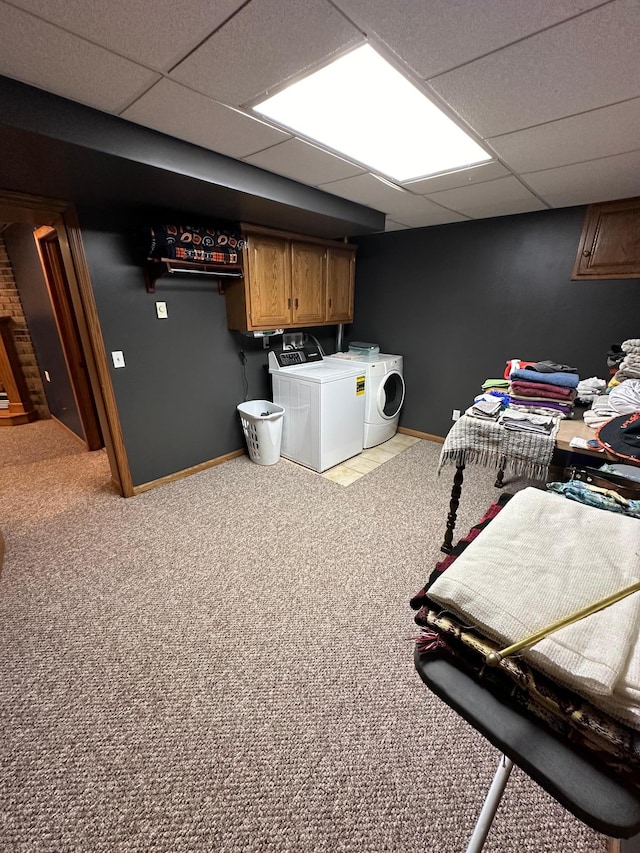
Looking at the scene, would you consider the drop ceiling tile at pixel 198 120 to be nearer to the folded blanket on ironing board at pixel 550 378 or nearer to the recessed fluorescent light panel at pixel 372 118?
the recessed fluorescent light panel at pixel 372 118

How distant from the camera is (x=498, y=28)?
98 cm

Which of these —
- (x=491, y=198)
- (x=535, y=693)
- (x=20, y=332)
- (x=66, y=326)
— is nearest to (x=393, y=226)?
(x=491, y=198)

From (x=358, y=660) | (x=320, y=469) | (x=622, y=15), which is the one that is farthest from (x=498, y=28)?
(x=320, y=469)

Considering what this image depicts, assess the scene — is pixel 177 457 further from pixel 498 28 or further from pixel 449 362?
pixel 498 28

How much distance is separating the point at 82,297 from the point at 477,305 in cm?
330

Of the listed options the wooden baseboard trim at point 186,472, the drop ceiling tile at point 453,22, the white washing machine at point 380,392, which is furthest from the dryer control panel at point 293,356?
the drop ceiling tile at point 453,22

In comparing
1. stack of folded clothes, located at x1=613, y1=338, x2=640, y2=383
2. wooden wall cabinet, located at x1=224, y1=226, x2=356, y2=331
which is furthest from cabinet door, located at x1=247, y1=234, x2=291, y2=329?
stack of folded clothes, located at x1=613, y1=338, x2=640, y2=383

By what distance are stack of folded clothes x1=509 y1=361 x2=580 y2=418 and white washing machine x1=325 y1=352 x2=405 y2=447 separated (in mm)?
1644

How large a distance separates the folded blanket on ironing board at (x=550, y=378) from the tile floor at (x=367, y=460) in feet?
5.29

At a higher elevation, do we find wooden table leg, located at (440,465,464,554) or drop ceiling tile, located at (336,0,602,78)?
drop ceiling tile, located at (336,0,602,78)

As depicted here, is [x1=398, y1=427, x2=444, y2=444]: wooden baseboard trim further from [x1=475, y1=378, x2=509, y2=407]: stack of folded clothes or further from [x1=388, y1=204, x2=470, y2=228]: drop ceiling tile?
[x1=388, y1=204, x2=470, y2=228]: drop ceiling tile

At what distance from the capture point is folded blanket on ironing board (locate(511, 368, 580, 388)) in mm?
1815

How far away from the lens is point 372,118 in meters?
1.48

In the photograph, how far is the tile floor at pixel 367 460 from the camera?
315 cm
